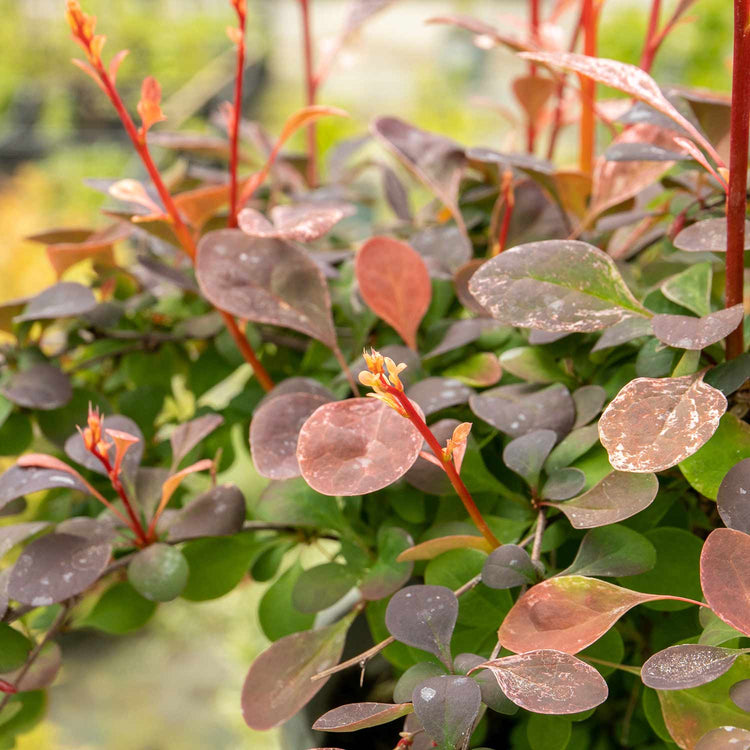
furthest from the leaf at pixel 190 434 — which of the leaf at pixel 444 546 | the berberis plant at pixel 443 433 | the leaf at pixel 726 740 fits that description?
the leaf at pixel 726 740

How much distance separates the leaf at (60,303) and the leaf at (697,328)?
0.80 ft

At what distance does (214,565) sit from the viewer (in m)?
0.35

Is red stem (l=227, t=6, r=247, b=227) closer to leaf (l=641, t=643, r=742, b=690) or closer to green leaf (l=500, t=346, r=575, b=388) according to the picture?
green leaf (l=500, t=346, r=575, b=388)

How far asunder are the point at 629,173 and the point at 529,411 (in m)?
0.14

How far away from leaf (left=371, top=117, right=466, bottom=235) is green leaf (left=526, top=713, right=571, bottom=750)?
226 mm

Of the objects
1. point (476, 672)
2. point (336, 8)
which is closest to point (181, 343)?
point (476, 672)

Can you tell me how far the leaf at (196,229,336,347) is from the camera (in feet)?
1.07

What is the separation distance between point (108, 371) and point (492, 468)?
0.80ft

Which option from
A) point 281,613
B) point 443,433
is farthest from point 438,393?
point 281,613

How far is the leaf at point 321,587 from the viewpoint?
313 mm

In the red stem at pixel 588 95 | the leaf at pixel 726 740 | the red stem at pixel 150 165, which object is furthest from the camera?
the red stem at pixel 588 95

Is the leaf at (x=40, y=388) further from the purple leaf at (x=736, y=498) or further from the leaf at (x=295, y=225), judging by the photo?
the purple leaf at (x=736, y=498)

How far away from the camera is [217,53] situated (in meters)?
3.44

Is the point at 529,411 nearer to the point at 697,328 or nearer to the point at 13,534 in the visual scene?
the point at 697,328
